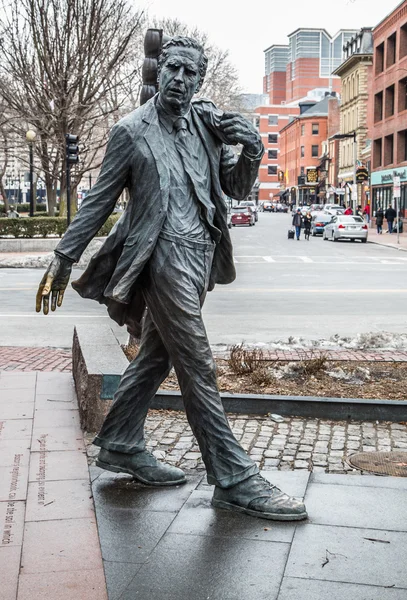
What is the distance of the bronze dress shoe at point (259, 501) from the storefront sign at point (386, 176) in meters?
51.2

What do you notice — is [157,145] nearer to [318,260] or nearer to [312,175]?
[318,260]

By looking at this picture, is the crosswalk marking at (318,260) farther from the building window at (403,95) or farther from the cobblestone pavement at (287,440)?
the building window at (403,95)

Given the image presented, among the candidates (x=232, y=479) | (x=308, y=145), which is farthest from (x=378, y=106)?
(x=232, y=479)

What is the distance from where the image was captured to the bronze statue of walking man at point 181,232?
13.6 ft

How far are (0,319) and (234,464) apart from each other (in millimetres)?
9606

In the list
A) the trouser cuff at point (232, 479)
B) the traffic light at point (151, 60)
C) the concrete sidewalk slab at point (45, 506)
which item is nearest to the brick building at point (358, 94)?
the traffic light at point (151, 60)

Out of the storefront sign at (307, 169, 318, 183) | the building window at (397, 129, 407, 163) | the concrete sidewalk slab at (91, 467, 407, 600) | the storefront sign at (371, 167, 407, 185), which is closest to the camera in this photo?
the concrete sidewalk slab at (91, 467, 407, 600)

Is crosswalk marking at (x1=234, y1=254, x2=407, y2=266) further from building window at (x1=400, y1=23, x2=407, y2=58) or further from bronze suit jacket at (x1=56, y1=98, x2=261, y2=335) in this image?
building window at (x1=400, y1=23, x2=407, y2=58)

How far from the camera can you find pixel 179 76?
4137 mm

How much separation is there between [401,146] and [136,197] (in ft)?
176

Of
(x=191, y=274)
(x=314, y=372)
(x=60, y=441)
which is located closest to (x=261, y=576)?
(x=191, y=274)

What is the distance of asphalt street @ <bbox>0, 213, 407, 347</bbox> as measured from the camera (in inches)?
467

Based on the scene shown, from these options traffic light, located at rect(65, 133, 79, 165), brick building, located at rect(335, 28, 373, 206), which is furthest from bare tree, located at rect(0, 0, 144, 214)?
brick building, located at rect(335, 28, 373, 206)

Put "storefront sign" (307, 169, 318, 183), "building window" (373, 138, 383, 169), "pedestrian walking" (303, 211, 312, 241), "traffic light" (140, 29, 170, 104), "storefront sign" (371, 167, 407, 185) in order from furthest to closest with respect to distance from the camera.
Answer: "storefront sign" (307, 169, 318, 183), "building window" (373, 138, 383, 169), "storefront sign" (371, 167, 407, 185), "pedestrian walking" (303, 211, 312, 241), "traffic light" (140, 29, 170, 104)
